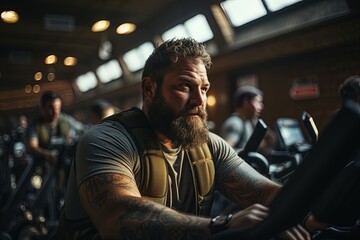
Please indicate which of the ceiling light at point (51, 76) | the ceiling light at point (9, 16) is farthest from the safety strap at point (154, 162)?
the ceiling light at point (51, 76)

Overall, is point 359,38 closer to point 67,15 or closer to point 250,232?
point 250,232

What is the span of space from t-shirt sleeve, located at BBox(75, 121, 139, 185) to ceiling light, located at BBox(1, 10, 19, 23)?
6.14 m

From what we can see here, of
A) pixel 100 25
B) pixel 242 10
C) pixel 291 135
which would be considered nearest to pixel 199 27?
pixel 242 10

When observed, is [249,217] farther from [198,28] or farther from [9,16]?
[9,16]

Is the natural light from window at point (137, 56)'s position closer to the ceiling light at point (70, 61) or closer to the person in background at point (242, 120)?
the ceiling light at point (70, 61)

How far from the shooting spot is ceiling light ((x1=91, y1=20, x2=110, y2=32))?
25.5 feet

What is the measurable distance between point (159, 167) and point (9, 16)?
22.0 ft

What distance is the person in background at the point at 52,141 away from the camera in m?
3.39

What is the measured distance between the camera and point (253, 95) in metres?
3.82

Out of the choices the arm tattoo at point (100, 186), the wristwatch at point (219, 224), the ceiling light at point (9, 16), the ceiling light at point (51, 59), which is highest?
the ceiling light at point (51, 59)

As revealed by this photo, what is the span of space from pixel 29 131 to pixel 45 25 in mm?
4715

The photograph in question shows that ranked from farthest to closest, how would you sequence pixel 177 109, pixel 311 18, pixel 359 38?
pixel 311 18 → pixel 359 38 → pixel 177 109

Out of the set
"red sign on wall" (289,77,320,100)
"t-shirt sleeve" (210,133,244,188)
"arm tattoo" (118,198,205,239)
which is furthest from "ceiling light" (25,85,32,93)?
"arm tattoo" (118,198,205,239)

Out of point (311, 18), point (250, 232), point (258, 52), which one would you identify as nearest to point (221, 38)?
point (258, 52)
